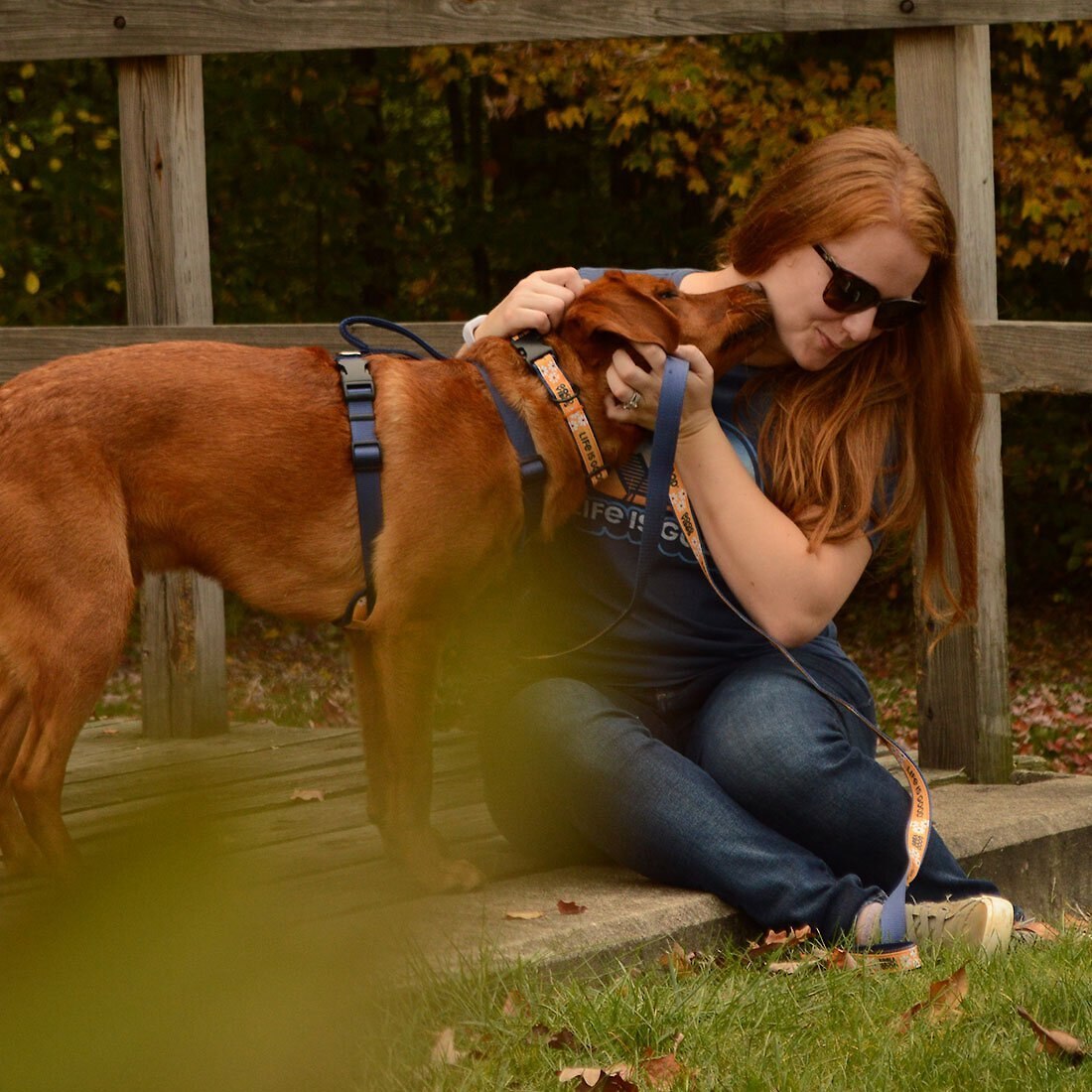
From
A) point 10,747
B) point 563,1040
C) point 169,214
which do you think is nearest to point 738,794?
point 563,1040

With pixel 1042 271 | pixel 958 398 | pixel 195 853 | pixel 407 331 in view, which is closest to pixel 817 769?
pixel 958 398

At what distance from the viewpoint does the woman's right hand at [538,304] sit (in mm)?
3256

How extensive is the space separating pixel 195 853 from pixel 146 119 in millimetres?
4360

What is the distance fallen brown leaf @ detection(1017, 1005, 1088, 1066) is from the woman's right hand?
5.68 ft

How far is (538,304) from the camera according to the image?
3.26 m

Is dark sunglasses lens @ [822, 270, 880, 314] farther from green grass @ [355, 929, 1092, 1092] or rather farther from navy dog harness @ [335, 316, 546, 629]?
green grass @ [355, 929, 1092, 1092]

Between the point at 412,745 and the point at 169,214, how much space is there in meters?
2.28

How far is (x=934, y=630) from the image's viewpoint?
4.14 metres

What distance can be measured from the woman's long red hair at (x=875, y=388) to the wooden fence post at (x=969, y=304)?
0.80m

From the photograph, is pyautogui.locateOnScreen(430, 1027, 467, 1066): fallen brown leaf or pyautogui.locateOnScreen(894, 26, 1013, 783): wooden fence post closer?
pyautogui.locateOnScreen(430, 1027, 467, 1066): fallen brown leaf

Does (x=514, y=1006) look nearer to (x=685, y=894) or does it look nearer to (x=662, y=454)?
(x=685, y=894)

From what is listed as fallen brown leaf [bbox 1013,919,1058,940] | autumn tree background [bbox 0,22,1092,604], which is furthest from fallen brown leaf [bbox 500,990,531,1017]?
autumn tree background [bbox 0,22,1092,604]

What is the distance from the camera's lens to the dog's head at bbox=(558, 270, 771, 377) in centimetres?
315

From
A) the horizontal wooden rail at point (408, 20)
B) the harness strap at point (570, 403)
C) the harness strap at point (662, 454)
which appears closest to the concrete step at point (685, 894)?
the harness strap at point (662, 454)
